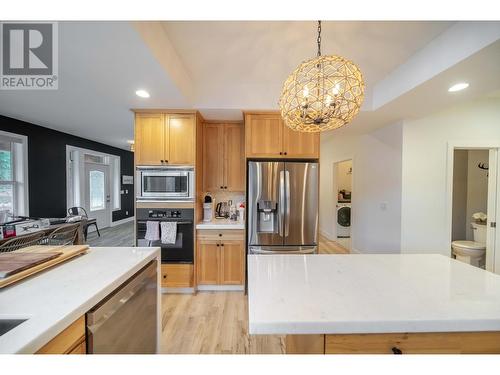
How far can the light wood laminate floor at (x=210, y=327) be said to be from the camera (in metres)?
1.76

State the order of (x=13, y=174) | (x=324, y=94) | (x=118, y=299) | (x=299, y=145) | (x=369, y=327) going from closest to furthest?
(x=369, y=327) → (x=118, y=299) → (x=324, y=94) → (x=299, y=145) → (x=13, y=174)

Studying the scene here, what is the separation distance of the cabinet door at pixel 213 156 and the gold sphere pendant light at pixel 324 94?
1856 millimetres

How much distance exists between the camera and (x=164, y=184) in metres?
2.62

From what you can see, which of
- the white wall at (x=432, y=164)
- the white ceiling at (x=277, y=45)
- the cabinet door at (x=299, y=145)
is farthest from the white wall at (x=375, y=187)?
the cabinet door at (x=299, y=145)

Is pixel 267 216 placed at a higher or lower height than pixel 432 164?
lower

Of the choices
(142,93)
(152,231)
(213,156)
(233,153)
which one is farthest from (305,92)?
(152,231)

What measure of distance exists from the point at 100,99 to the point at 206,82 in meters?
1.24

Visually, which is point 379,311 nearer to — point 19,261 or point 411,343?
point 411,343

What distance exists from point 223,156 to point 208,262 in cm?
147

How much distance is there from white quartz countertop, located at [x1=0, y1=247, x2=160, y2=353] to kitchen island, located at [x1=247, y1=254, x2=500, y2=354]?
0.66 m

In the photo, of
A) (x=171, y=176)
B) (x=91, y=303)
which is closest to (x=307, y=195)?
(x=171, y=176)

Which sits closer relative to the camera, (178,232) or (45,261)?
(45,261)

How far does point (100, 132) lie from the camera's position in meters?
4.26
